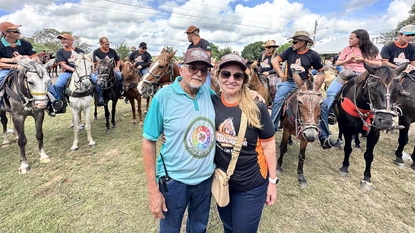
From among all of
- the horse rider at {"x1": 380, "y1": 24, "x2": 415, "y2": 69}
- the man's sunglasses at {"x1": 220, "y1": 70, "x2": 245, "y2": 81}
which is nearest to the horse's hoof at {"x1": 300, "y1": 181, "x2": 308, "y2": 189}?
the man's sunglasses at {"x1": 220, "y1": 70, "x2": 245, "y2": 81}

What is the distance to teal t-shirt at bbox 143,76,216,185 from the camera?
176 centimetres

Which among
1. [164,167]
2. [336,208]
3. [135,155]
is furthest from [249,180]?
[135,155]

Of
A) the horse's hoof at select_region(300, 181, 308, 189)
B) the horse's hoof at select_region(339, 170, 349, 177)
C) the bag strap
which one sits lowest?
the horse's hoof at select_region(300, 181, 308, 189)

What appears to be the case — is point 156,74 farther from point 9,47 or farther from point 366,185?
point 366,185

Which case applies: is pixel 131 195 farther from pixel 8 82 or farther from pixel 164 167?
pixel 8 82

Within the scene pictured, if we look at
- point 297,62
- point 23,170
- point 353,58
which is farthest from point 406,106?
point 23,170

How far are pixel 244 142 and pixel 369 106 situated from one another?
3.47 metres

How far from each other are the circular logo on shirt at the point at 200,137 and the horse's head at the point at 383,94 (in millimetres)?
3324

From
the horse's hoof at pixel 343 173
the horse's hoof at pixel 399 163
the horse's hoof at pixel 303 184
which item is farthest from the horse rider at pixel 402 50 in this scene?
the horse's hoof at pixel 303 184

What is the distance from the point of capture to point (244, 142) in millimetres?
1913

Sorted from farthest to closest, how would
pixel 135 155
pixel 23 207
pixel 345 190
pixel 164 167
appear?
pixel 135 155 → pixel 345 190 → pixel 23 207 → pixel 164 167

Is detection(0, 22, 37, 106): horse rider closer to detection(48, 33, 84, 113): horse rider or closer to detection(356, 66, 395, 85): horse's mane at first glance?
detection(48, 33, 84, 113): horse rider

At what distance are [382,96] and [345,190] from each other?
1.91 metres

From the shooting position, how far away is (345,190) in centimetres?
416
